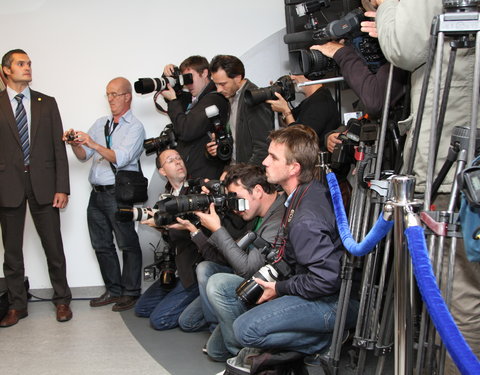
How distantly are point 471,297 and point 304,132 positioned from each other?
1217 mm

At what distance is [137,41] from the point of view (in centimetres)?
450

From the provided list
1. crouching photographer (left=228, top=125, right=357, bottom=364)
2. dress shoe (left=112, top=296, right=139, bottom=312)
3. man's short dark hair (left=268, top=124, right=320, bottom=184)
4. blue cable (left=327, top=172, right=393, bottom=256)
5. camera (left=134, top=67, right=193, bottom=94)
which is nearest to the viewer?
blue cable (left=327, top=172, right=393, bottom=256)

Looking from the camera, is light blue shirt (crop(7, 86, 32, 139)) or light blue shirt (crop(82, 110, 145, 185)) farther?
light blue shirt (crop(82, 110, 145, 185))

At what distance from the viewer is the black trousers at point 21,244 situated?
13.3 ft

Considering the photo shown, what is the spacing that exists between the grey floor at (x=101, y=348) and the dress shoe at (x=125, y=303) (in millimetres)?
56

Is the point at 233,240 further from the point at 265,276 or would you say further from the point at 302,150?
the point at 302,150

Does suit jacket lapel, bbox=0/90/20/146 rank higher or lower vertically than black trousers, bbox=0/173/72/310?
higher

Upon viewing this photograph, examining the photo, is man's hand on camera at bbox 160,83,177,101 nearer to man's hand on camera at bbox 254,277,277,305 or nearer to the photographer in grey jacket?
the photographer in grey jacket

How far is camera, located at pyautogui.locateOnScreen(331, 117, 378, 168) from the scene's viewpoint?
242 centimetres

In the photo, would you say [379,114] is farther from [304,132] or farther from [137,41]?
[137,41]

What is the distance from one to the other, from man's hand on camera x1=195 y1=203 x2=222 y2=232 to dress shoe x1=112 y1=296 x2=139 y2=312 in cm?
159

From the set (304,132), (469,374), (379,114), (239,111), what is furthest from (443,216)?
(239,111)

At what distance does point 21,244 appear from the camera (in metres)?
4.10

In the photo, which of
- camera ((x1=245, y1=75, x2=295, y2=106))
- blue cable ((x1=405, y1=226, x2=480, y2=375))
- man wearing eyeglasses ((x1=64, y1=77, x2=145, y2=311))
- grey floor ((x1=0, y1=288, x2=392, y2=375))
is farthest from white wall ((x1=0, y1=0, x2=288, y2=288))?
blue cable ((x1=405, y1=226, x2=480, y2=375))
